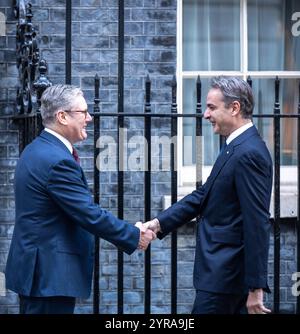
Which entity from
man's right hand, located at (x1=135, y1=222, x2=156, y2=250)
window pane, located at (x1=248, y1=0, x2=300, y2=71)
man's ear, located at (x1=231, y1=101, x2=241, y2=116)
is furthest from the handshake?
window pane, located at (x1=248, y1=0, x2=300, y2=71)

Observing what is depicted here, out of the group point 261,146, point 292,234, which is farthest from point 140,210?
point 261,146

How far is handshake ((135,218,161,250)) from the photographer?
5262 millimetres

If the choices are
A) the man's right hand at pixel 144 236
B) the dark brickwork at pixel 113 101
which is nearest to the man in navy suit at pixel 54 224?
the man's right hand at pixel 144 236

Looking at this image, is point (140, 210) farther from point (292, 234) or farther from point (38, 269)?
point (38, 269)

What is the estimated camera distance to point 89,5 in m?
7.62

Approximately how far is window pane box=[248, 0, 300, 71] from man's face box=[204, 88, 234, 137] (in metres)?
3.06

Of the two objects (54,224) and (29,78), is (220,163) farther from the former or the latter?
(29,78)

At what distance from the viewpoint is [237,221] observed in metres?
4.86

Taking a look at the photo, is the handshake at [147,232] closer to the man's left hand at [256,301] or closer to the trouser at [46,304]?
the trouser at [46,304]

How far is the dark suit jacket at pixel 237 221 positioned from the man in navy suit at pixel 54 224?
0.45m

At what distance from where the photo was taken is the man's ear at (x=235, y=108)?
16.3 feet

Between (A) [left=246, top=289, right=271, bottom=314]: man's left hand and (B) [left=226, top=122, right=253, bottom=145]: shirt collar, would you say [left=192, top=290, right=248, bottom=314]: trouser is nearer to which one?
(A) [left=246, top=289, right=271, bottom=314]: man's left hand
